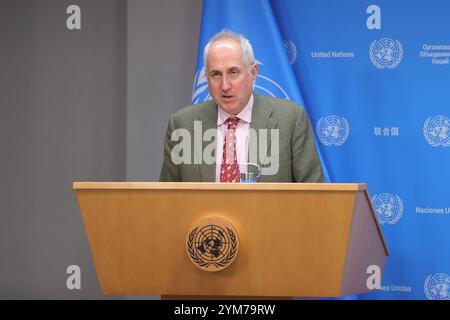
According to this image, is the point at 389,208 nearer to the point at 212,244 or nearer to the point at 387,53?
the point at 387,53

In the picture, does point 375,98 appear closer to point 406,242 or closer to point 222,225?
point 406,242

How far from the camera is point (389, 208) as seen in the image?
4.89m

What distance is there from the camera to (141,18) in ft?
17.3

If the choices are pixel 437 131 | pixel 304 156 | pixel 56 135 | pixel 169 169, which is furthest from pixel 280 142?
pixel 56 135

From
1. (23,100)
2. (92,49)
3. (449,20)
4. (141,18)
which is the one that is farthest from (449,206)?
(23,100)

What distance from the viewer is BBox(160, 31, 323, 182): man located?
10.8 feet

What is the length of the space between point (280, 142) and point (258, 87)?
1.45m

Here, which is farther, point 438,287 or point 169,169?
point 438,287

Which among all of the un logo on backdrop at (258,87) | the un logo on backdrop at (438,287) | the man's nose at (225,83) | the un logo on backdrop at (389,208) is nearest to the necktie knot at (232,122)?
the man's nose at (225,83)

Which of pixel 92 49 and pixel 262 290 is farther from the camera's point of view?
pixel 92 49

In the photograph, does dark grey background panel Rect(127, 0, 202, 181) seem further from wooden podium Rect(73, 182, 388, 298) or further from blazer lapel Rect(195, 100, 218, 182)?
wooden podium Rect(73, 182, 388, 298)

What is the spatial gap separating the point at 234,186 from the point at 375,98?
2750 mm

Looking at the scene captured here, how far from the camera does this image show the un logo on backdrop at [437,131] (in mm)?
4863

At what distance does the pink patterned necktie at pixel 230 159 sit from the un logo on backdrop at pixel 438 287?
2156 millimetres
